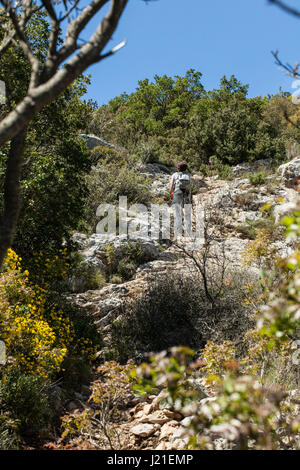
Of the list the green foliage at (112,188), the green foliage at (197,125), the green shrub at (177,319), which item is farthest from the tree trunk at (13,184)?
the green foliage at (197,125)

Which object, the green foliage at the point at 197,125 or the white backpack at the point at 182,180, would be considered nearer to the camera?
the white backpack at the point at 182,180

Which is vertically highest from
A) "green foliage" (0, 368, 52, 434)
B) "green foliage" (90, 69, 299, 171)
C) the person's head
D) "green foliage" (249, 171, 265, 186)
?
"green foliage" (90, 69, 299, 171)

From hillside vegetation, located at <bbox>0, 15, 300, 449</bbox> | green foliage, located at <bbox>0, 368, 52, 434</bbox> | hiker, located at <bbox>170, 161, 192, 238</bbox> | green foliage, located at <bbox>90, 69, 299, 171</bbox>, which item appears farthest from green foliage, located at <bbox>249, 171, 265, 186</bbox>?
green foliage, located at <bbox>0, 368, 52, 434</bbox>

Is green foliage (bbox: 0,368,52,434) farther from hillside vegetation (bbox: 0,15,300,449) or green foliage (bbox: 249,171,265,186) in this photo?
green foliage (bbox: 249,171,265,186)

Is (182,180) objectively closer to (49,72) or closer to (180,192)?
(180,192)

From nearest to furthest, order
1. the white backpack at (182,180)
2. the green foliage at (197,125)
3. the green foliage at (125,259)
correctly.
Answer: the green foliage at (125,259), the white backpack at (182,180), the green foliage at (197,125)

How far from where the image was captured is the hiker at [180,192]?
28.4 ft

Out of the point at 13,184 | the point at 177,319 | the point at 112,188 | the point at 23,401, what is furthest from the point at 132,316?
the point at 112,188

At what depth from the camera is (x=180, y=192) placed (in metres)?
8.71

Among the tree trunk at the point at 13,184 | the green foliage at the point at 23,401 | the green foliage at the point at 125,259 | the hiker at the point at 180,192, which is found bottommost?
the green foliage at the point at 23,401

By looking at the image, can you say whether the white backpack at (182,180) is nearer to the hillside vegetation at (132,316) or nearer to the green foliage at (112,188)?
the hillside vegetation at (132,316)

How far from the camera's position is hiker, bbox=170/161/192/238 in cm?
866

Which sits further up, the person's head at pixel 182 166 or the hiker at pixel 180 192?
the person's head at pixel 182 166
